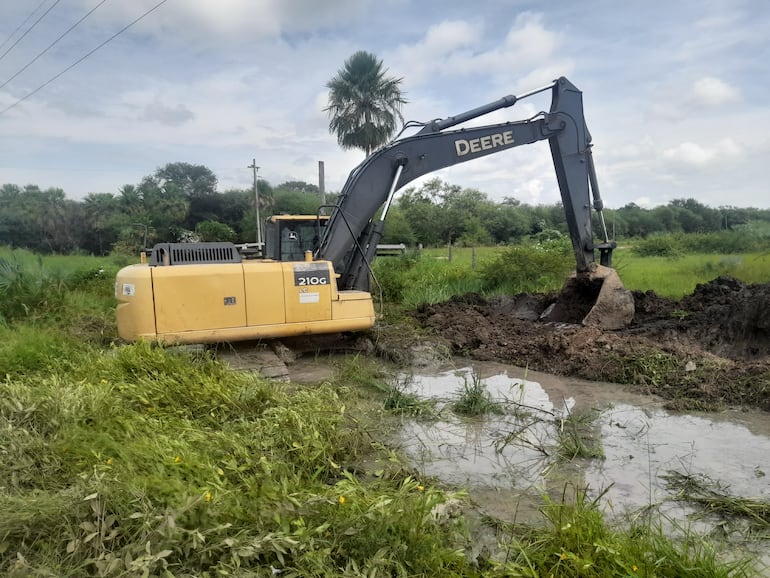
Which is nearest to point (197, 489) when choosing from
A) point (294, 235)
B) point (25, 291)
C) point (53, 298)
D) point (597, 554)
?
point (597, 554)

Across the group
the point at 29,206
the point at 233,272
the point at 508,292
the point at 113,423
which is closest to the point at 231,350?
the point at 233,272

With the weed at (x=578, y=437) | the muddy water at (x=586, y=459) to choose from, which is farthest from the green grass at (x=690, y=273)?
the weed at (x=578, y=437)

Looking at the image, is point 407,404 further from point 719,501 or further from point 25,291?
point 25,291

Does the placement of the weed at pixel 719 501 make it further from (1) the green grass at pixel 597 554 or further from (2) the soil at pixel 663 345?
(2) the soil at pixel 663 345

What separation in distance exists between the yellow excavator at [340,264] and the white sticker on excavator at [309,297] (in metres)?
0.01

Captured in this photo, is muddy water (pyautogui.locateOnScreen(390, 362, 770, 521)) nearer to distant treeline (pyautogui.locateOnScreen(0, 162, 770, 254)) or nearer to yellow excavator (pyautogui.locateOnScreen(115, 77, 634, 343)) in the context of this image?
yellow excavator (pyautogui.locateOnScreen(115, 77, 634, 343))

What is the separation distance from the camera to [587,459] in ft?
13.3

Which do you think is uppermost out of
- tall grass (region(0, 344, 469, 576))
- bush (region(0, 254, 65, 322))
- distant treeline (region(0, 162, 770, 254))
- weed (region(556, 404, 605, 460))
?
distant treeline (region(0, 162, 770, 254))

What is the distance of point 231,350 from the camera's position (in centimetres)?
650

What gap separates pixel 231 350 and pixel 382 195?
2.93 meters

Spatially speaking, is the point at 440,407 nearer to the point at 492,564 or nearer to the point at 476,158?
the point at 492,564

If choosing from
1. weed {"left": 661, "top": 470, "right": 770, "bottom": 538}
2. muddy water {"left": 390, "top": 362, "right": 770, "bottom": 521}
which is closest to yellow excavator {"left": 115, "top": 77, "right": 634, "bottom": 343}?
muddy water {"left": 390, "top": 362, "right": 770, "bottom": 521}

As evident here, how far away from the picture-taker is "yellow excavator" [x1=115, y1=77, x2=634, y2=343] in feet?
19.9

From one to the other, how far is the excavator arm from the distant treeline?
1923cm
